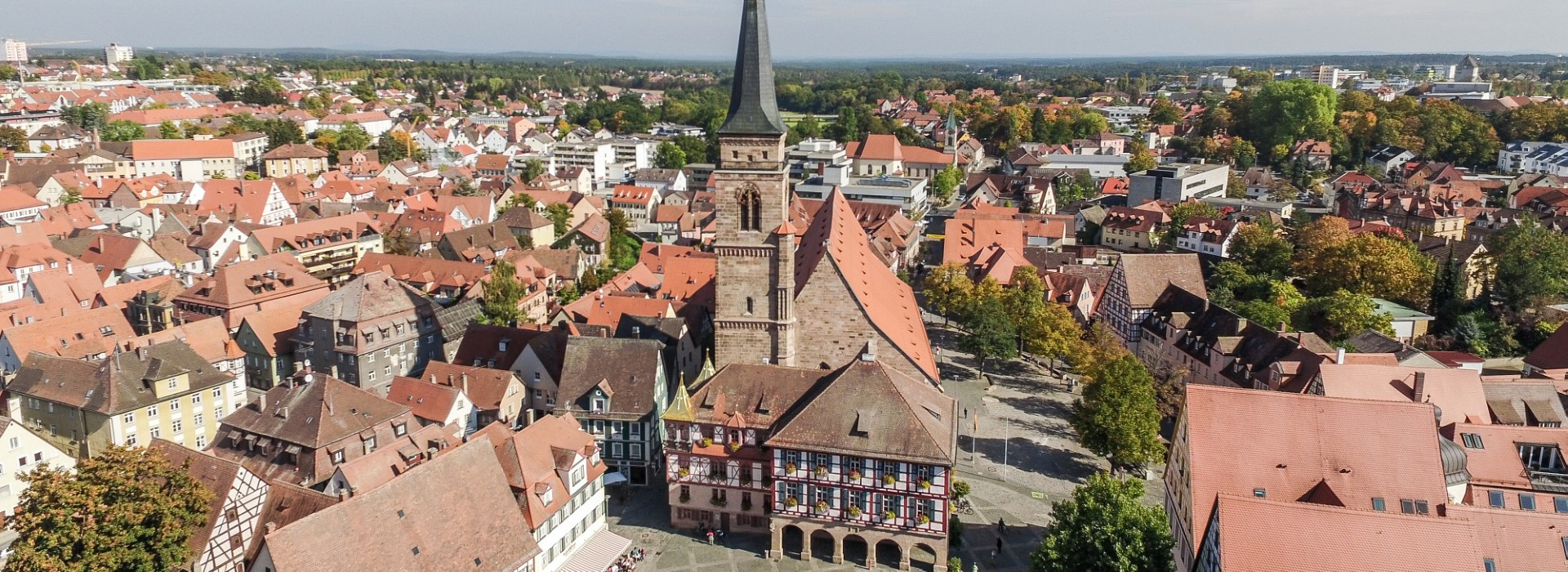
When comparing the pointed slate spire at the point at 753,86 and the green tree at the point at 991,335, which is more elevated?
the pointed slate spire at the point at 753,86

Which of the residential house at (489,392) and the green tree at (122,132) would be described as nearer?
the residential house at (489,392)

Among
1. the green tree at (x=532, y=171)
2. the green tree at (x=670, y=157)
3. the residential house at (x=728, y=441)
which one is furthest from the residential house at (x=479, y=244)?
the green tree at (x=670, y=157)

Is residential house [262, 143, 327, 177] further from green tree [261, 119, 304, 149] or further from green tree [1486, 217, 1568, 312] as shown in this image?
green tree [1486, 217, 1568, 312]

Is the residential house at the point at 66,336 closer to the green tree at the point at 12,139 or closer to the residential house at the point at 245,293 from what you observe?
the residential house at the point at 245,293

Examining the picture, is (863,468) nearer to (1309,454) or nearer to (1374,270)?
(1309,454)

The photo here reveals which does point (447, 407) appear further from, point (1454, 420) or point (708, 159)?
point (708, 159)

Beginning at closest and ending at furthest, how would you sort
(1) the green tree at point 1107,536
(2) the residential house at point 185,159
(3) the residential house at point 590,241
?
(1) the green tree at point 1107,536
(3) the residential house at point 590,241
(2) the residential house at point 185,159

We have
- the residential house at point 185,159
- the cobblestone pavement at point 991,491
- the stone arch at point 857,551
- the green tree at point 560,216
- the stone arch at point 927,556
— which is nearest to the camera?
the stone arch at point 927,556
